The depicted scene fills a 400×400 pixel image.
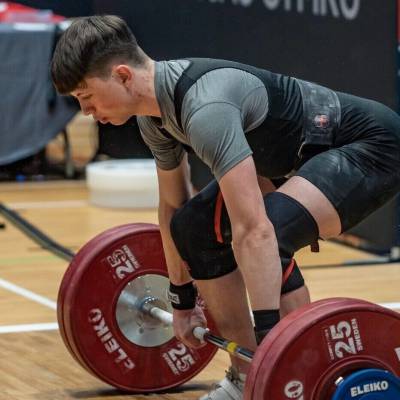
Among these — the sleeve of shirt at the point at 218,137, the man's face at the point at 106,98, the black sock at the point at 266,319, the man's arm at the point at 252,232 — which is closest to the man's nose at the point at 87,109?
the man's face at the point at 106,98

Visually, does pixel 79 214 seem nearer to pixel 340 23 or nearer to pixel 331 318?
pixel 340 23

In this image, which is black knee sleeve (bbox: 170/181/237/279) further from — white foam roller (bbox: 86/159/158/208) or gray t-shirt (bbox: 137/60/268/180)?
white foam roller (bbox: 86/159/158/208)

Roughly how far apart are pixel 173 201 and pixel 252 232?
1.88ft

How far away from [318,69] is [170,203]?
211 cm

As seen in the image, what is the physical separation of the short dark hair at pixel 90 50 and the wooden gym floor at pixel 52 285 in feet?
3.84

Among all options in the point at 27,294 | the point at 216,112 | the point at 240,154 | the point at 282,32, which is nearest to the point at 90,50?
the point at 216,112

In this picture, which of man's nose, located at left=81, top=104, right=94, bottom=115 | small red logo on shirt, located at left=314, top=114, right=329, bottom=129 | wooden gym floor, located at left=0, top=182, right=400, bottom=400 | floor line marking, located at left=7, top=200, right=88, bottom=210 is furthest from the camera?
floor line marking, located at left=7, top=200, right=88, bottom=210

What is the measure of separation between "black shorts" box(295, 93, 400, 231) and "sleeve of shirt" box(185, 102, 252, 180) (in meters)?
0.29

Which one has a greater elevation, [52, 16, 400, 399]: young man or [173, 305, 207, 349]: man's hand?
[52, 16, 400, 399]: young man

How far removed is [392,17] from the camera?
17.3 ft

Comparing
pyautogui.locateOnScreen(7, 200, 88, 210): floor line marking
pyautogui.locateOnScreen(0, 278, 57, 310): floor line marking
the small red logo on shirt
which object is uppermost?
the small red logo on shirt

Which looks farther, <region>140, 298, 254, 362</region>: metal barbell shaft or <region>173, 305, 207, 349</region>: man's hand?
<region>173, 305, 207, 349</region>: man's hand

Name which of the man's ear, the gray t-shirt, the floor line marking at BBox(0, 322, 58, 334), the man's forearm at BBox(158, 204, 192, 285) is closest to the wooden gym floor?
the floor line marking at BBox(0, 322, 58, 334)

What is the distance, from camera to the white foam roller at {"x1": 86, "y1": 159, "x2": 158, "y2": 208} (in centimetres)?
677
